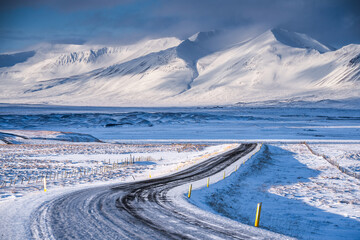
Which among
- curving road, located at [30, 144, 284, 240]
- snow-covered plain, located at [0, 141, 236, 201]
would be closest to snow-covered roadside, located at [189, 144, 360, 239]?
curving road, located at [30, 144, 284, 240]

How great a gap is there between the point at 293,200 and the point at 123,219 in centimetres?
1398

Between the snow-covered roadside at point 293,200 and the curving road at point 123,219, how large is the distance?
3.13 metres

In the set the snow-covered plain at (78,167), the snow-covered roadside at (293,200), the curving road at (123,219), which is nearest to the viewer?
the curving road at (123,219)

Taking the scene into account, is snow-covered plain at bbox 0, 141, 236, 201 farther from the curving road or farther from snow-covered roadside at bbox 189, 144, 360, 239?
snow-covered roadside at bbox 189, 144, 360, 239

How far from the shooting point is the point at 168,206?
19.1 meters

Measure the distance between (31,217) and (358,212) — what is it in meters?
17.5

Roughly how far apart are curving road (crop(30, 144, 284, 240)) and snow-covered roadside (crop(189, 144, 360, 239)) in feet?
10.3

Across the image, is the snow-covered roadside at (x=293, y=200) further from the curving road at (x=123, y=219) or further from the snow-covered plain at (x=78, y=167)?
the snow-covered plain at (x=78, y=167)

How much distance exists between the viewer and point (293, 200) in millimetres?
26203

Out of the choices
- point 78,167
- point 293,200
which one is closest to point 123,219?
point 293,200

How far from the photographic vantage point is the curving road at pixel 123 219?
14.1 m

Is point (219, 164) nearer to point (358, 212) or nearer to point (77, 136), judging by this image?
point (358, 212)

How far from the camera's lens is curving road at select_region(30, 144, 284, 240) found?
14.1 m

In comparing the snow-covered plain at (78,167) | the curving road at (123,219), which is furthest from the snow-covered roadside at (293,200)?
the snow-covered plain at (78,167)
